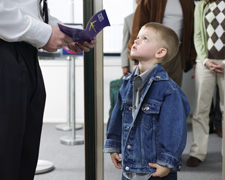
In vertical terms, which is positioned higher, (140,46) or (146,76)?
(140,46)

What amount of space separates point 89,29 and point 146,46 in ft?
0.93

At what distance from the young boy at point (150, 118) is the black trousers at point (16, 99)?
366mm

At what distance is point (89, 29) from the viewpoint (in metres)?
1.15

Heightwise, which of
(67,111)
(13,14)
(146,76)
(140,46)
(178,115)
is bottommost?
(67,111)

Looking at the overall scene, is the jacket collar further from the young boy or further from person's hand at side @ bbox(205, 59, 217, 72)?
person's hand at side @ bbox(205, 59, 217, 72)

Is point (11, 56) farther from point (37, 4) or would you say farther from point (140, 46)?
point (140, 46)

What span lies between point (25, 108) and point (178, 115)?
53cm

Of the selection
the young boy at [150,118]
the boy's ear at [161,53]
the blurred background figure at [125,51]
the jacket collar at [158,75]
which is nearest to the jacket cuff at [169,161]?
the young boy at [150,118]

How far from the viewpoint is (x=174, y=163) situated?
119 cm

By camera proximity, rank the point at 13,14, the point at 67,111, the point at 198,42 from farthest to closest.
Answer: the point at 67,111 → the point at 198,42 → the point at 13,14

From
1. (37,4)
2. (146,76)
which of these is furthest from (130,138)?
(37,4)

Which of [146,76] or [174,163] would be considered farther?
[146,76]

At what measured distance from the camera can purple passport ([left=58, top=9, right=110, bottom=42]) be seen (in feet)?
3.65

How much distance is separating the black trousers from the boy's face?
15.7 inches
